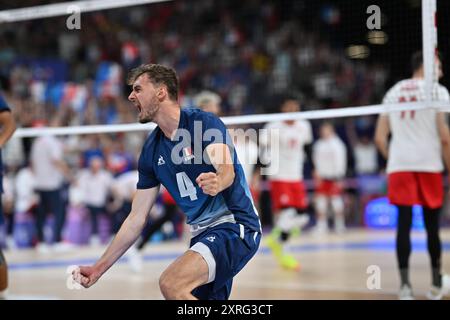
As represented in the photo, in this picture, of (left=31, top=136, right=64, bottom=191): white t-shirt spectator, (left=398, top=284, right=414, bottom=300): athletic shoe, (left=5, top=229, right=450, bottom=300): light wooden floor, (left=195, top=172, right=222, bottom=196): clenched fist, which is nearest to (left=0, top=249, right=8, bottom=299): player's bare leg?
(left=5, top=229, right=450, bottom=300): light wooden floor

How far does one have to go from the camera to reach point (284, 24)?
2109 centimetres

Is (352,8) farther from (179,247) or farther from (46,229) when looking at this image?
(46,229)

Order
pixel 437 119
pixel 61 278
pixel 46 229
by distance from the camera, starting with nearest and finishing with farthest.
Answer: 1. pixel 437 119
2. pixel 61 278
3. pixel 46 229

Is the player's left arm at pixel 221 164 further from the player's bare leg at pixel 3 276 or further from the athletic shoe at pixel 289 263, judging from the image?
the athletic shoe at pixel 289 263

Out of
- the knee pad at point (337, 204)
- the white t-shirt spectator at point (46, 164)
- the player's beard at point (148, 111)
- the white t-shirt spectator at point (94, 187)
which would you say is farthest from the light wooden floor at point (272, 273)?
the player's beard at point (148, 111)

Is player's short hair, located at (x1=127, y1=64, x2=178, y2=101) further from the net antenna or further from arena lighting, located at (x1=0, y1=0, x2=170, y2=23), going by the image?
arena lighting, located at (x1=0, y1=0, x2=170, y2=23)

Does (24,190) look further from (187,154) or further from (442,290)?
(187,154)

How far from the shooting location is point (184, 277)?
13.8 ft

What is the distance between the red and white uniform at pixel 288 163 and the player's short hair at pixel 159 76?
19.3 feet

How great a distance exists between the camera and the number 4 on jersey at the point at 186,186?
472cm

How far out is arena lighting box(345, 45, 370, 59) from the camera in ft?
60.1

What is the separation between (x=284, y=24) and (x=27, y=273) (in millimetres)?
13379

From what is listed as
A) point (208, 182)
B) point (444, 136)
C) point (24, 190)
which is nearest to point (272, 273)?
point (444, 136)

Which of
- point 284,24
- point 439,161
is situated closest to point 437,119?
point 439,161
